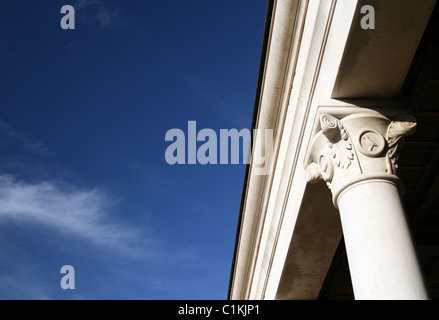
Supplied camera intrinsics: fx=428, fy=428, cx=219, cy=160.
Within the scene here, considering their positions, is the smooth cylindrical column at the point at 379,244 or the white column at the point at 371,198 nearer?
the smooth cylindrical column at the point at 379,244

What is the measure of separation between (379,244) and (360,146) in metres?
4.39

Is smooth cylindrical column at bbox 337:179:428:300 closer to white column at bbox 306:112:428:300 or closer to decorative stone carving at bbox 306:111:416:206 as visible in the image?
white column at bbox 306:112:428:300

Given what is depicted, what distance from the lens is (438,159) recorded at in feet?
89.9

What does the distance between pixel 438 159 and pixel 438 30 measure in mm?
9594

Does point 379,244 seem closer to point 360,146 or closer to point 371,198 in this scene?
point 371,198

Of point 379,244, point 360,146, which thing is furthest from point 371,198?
point 360,146

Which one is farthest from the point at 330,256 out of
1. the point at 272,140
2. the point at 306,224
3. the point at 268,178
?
the point at 272,140

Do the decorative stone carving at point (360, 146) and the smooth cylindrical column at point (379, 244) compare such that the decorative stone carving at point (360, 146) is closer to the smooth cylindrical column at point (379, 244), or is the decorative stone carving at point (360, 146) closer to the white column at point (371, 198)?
the white column at point (371, 198)

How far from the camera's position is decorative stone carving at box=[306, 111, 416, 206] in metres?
17.4

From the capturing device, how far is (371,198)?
16438mm

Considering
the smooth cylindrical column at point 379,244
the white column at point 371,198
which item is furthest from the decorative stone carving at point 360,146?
the smooth cylindrical column at point 379,244

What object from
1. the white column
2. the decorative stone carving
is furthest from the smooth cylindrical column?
the decorative stone carving

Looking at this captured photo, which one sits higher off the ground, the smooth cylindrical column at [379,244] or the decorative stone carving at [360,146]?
the decorative stone carving at [360,146]

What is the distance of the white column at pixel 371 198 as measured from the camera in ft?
49.0
